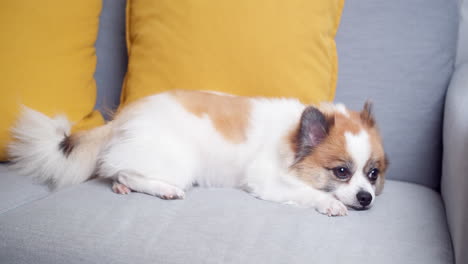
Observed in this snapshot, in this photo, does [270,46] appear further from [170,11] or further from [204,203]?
[204,203]

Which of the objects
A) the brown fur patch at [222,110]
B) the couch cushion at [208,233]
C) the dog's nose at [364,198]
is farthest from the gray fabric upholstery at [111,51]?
the dog's nose at [364,198]

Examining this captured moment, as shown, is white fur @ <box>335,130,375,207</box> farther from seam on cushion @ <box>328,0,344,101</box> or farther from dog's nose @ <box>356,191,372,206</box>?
seam on cushion @ <box>328,0,344,101</box>

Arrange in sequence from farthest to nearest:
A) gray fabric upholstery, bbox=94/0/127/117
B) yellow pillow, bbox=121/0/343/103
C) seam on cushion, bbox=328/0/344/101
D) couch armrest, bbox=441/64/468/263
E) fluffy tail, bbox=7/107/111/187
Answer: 1. gray fabric upholstery, bbox=94/0/127/117
2. seam on cushion, bbox=328/0/344/101
3. yellow pillow, bbox=121/0/343/103
4. fluffy tail, bbox=7/107/111/187
5. couch armrest, bbox=441/64/468/263

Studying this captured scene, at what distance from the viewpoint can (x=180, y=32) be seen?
5.92 ft

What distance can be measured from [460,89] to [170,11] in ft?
3.88

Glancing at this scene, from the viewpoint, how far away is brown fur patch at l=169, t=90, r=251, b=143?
1665 millimetres

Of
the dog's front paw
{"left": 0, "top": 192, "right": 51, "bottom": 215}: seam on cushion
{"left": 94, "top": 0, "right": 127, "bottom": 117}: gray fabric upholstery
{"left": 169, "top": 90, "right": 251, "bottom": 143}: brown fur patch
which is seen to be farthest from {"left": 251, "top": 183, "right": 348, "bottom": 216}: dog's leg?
{"left": 94, "top": 0, "right": 127, "bottom": 117}: gray fabric upholstery

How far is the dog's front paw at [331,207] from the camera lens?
1348 mm

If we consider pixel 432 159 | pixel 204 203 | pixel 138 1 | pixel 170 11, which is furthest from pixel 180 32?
pixel 432 159

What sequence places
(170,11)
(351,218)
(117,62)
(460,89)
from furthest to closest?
1. (117,62)
2. (170,11)
3. (460,89)
4. (351,218)

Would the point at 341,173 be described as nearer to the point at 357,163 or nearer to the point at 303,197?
the point at 357,163

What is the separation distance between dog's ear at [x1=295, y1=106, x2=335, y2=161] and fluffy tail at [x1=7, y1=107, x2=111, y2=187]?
2.45ft

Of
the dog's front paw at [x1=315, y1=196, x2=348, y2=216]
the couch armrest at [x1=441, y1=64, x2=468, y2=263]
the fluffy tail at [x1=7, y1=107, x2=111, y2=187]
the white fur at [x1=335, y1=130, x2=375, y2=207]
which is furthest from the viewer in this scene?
the fluffy tail at [x1=7, y1=107, x2=111, y2=187]

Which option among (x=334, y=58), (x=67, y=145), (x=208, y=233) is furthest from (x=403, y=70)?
(x=67, y=145)
